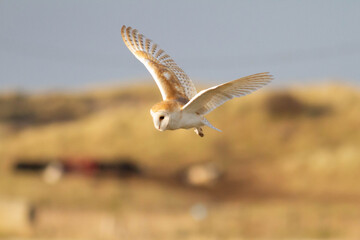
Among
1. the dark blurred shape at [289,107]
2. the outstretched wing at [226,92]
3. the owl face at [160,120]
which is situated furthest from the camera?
the dark blurred shape at [289,107]

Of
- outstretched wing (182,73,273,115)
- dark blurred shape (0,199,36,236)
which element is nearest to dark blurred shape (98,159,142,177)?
dark blurred shape (0,199,36,236)

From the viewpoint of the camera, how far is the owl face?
19.5ft

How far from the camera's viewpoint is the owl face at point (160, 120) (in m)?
5.93

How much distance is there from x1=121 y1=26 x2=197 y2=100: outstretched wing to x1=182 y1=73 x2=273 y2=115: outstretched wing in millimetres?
635

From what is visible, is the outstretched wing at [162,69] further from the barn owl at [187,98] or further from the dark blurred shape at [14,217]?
the dark blurred shape at [14,217]

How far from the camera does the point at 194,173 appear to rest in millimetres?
74125

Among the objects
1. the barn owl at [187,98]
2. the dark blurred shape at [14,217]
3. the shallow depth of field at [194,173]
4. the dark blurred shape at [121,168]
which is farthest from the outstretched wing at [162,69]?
the dark blurred shape at [121,168]

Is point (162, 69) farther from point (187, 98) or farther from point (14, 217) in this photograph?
point (14, 217)

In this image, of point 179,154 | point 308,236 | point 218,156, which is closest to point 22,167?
point 179,154

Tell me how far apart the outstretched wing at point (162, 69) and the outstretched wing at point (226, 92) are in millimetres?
635

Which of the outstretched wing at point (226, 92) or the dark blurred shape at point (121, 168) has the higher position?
the dark blurred shape at point (121, 168)

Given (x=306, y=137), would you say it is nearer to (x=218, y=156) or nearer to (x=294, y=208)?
(x=218, y=156)

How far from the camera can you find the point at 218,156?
79.0m

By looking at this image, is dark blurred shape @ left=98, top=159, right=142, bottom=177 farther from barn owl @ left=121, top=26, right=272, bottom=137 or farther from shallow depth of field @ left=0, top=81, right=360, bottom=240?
barn owl @ left=121, top=26, right=272, bottom=137
